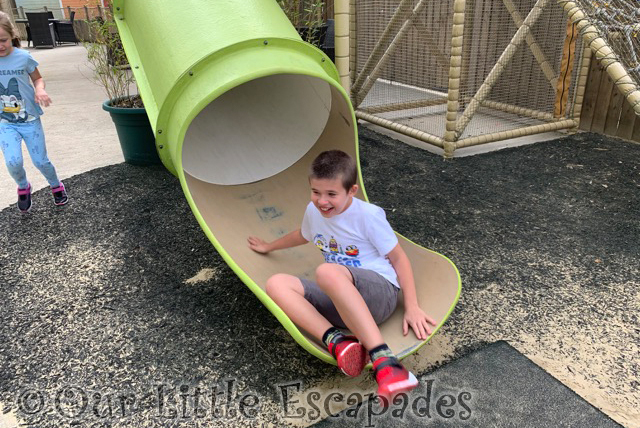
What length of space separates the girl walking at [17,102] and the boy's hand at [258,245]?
60.3 inches

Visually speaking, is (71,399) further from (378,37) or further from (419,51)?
(419,51)

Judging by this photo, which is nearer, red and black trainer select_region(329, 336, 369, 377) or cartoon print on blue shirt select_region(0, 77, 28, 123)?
red and black trainer select_region(329, 336, 369, 377)

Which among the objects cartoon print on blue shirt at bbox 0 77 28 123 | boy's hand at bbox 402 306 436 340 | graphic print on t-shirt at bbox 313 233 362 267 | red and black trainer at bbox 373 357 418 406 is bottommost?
boy's hand at bbox 402 306 436 340

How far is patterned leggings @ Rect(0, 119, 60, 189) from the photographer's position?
2830mm

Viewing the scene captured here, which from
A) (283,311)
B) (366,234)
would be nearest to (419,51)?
(366,234)

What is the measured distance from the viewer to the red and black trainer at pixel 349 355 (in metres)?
1.51

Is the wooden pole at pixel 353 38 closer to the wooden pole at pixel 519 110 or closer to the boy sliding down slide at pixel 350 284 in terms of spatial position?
the wooden pole at pixel 519 110

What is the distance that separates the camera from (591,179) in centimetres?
348

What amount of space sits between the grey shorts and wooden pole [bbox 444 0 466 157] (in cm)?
245

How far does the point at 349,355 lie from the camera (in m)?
1.52

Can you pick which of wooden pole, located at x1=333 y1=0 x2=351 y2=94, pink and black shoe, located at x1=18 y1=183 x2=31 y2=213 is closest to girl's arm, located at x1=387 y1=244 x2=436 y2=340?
wooden pole, located at x1=333 y1=0 x2=351 y2=94

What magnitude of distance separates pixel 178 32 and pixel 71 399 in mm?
1557

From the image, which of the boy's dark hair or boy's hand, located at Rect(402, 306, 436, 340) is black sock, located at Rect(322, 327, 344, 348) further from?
the boy's dark hair

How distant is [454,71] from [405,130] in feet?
2.45
